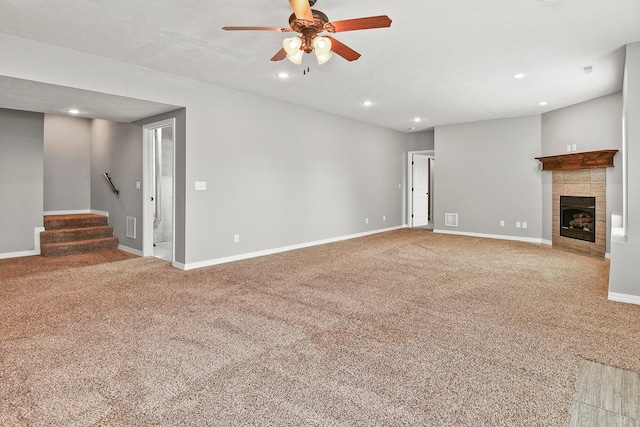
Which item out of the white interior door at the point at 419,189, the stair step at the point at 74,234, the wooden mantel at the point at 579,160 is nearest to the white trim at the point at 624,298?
the wooden mantel at the point at 579,160

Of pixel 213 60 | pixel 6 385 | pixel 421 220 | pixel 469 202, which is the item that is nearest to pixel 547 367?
pixel 6 385

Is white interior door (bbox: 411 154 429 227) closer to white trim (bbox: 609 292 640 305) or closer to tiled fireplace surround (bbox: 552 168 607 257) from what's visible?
tiled fireplace surround (bbox: 552 168 607 257)

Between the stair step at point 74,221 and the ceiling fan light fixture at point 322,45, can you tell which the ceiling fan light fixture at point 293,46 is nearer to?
the ceiling fan light fixture at point 322,45

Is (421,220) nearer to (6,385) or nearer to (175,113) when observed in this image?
(175,113)

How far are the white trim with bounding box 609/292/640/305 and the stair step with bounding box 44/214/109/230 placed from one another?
7953mm

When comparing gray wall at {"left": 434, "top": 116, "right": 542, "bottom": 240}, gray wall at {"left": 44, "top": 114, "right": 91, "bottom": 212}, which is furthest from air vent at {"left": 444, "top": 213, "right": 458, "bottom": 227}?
gray wall at {"left": 44, "top": 114, "right": 91, "bottom": 212}

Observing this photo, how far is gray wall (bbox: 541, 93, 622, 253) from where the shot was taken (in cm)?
556

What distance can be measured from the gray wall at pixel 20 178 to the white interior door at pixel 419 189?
8.30 metres

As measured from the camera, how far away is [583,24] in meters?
A: 3.29

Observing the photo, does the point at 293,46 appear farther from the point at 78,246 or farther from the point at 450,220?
the point at 450,220

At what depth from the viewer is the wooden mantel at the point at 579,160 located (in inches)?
220

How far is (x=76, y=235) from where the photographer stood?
627cm

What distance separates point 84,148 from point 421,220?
8.55 meters

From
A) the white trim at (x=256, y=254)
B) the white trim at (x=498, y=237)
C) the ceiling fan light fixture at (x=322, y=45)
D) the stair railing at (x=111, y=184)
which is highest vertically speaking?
the ceiling fan light fixture at (x=322, y=45)
